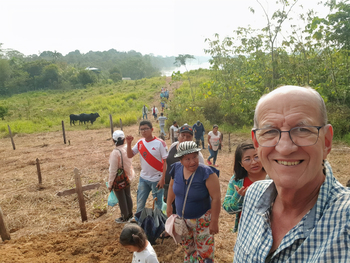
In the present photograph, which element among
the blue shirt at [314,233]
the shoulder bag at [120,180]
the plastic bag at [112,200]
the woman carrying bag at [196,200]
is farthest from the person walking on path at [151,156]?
the blue shirt at [314,233]

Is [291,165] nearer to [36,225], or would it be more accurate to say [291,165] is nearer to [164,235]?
[164,235]

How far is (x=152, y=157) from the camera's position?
370 centimetres

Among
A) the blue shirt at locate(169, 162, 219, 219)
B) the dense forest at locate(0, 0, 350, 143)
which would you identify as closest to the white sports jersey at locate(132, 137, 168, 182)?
the blue shirt at locate(169, 162, 219, 219)

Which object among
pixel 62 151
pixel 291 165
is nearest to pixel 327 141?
pixel 291 165

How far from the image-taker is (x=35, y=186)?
21.7 ft

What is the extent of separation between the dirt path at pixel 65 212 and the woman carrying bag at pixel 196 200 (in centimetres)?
87

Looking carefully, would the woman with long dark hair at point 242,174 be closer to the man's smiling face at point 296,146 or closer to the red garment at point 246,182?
the red garment at point 246,182

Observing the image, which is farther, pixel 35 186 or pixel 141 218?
pixel 35 186

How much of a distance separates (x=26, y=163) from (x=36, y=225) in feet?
18.0

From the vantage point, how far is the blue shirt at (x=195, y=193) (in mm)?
2428

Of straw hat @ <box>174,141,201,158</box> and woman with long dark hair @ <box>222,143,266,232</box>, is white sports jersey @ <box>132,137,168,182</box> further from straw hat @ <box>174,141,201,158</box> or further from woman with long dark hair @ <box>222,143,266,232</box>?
woman with long dark hair @ <box>222,143,266,232</box>

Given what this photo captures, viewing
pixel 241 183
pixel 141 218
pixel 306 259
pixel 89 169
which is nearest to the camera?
pixel 306 259

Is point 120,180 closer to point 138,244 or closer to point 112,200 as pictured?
point 112,200

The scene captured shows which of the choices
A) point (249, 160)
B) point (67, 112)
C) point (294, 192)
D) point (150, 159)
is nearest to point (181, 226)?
point (249, 160)
